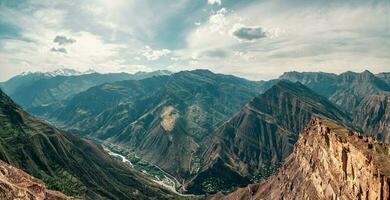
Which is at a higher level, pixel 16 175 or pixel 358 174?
pixel 16 175

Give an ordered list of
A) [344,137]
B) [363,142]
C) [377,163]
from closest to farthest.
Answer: [377,163], [363,142], [344,137]

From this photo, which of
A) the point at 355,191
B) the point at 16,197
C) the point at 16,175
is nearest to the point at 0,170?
the point at 16,175

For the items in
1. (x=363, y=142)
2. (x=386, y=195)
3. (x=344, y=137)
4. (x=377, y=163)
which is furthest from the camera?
(x=344, y=137)

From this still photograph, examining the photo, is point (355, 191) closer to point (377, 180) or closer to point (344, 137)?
point (377, 180)

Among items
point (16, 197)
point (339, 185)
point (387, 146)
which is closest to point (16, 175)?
point (16, 197)

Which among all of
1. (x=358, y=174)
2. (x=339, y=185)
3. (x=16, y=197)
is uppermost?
(x=16, y=197)

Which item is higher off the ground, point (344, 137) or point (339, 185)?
point (344, 137)

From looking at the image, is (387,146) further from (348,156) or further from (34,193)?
(34,193)

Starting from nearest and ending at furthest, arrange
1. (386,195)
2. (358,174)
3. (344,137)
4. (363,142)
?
1. (386,195)
2. (358,174)
3. (363,142)
4. (344,137)

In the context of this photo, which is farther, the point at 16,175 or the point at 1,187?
the point at 16,175
